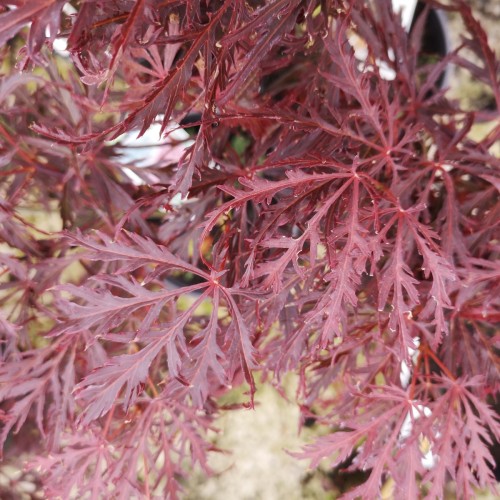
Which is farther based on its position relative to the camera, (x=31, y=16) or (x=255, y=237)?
(x=255, y=237)

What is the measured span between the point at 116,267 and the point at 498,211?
488 mm

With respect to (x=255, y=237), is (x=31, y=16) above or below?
above

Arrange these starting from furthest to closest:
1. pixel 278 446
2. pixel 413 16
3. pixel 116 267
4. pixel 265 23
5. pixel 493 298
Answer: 1. pixel 278 446
2. pixel 413 16
3. pixel 116 267
4. pixel 493 298
5. pixel 265 23

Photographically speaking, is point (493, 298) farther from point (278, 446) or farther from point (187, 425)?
point (278, 446)

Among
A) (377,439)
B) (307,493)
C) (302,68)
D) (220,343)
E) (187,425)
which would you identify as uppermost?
(302,68)

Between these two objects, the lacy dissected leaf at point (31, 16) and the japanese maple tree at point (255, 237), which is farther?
the japanese maple tree at point (255, 237)

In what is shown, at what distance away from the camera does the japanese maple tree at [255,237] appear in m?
0.48

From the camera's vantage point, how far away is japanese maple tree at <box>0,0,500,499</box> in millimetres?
482

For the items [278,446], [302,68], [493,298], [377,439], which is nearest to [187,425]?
[377,439]

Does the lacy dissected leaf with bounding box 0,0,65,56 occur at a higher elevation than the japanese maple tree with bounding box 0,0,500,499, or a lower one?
higher

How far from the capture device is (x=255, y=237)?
54 cm

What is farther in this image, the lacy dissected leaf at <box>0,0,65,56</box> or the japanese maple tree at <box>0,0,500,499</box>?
the japanese maple tree at <box>0,0,500,499</box>

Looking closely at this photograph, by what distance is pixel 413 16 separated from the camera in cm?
119

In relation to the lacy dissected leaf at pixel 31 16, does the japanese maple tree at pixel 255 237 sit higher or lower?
lower
